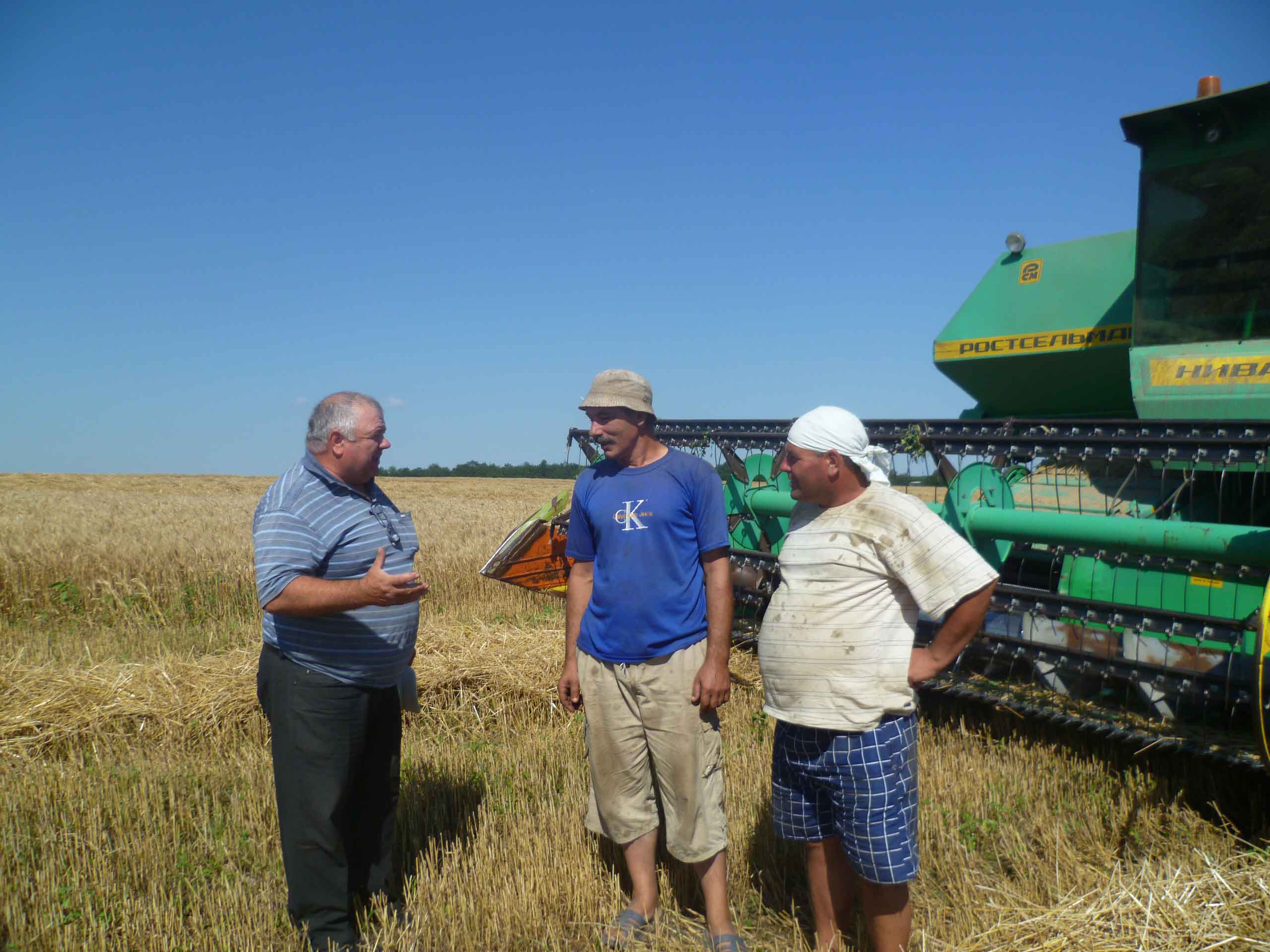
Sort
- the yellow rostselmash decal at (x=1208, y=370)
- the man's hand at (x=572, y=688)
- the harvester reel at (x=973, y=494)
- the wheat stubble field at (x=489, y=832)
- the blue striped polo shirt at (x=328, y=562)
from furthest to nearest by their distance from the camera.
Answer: the harvester reel at (x=973, y=494) → the yellow rostselmash decal at (x=1208, y=370) → the man's hand at (x=572, y=688) → the wheat stubble field at (x=489, y=832) → the blue striped polo shirt at (x=328, y=562)

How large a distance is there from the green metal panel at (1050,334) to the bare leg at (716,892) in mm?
4332

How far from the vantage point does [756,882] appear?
3430 mm

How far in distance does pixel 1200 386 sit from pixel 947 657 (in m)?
2.96

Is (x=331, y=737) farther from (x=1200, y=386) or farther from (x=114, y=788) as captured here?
(x=1200, y=386)

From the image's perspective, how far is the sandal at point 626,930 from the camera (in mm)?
2957

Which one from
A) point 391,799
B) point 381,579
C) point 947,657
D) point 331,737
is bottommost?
point 391,799

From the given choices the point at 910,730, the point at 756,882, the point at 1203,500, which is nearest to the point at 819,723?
the point at 910,730

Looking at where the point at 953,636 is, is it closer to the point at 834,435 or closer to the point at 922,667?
the point at 922,667

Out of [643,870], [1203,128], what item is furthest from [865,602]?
[1203,128]

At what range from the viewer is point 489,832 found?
367 centimetres

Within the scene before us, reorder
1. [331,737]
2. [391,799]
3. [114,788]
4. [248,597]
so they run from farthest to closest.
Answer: [248,597] → [114,788] → [391,799] → [331,737]

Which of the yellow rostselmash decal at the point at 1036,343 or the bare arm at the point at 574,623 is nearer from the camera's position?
the bare arm at the point at 574,623

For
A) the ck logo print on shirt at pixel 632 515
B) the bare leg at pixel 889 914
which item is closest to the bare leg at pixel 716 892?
the bare leg at pixel 889 914

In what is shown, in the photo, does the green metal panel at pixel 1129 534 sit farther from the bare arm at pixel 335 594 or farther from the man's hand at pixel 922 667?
the bare arm at pixel 335 594
